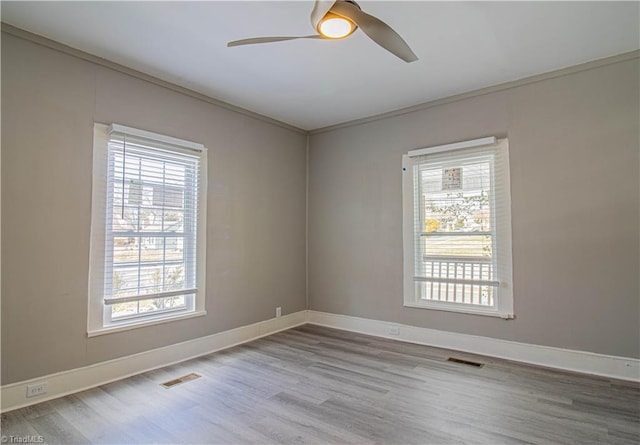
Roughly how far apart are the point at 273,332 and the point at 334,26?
12.4ft

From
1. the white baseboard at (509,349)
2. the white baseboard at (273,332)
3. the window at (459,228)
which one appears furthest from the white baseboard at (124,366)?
the window at (459,228)

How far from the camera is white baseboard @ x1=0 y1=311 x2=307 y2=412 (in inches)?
107

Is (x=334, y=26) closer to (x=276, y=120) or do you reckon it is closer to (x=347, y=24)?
(x=347, y=24)

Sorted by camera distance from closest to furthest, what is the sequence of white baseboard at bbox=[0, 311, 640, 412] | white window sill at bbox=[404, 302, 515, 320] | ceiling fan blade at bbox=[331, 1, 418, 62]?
ceiling fan blade at bbox=[331, 1, 418, 62] < white baseboard at bbox=[0, 311, 640, 412] < white window sill at bbox=[404, 302, 515, 320]

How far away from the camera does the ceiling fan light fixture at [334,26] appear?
2.10 m

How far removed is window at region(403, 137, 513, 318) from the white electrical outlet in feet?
11.9

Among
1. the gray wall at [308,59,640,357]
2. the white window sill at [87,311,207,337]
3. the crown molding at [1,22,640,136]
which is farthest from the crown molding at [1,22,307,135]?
the white window sill at [87,311,207,337]

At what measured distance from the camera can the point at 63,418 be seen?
2562 millimetres

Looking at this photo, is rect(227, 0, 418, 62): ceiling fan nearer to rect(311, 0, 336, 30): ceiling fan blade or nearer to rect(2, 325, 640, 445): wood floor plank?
rect(311, 0, 336, 30): ceiling fan blade

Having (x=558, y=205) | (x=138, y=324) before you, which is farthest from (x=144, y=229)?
(x=558, y=205)

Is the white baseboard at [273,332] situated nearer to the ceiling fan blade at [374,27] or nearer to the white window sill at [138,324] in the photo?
the white window sill at [138,324]

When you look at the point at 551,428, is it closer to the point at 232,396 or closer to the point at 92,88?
the point at 232,396

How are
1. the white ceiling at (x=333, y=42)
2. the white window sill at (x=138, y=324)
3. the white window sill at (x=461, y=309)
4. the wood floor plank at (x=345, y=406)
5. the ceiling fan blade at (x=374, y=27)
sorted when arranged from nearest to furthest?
the ceiling fan blade at (x=374, y=27) → the wood floor plank at (x=345, y=406) → the white ceiling at (x=333, y=42) → the white window sill at (x=138, y=324) → the white window sill at (x=461, y=309)

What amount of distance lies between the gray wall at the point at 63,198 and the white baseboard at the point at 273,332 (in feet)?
0.30
